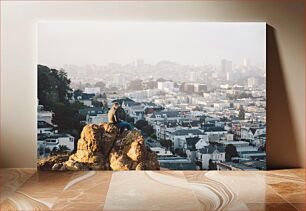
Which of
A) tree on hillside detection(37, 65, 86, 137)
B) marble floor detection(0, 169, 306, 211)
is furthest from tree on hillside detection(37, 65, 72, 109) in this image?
marble floor detection(0, 169, 306, 211)

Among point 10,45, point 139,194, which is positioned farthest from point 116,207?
point 10,45

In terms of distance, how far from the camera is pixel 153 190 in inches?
162

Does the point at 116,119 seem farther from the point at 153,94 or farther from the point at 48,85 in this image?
the point at 48,85

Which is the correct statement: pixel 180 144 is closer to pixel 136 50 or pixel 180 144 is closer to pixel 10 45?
pixel 136 50

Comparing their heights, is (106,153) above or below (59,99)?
below

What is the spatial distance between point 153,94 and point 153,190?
1.20 metres

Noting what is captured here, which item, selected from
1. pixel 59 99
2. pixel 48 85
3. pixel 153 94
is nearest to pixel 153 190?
pixel 153 94

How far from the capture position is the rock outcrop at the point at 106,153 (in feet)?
16.2

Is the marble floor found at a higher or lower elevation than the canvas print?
lower

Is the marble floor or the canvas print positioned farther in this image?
the canvas print

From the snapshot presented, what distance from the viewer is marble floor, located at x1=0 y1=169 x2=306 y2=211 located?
12.0 feet

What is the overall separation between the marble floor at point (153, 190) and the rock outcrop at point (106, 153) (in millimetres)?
100

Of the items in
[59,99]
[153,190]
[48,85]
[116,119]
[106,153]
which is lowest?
[153,190]

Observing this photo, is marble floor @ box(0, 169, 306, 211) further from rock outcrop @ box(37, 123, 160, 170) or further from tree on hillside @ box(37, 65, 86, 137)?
tree on hillside @ box(37, 65, 86, 137)
